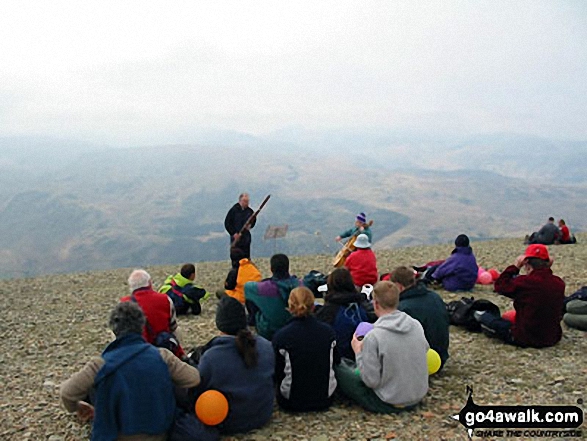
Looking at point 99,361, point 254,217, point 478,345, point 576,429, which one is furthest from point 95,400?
point 254,217

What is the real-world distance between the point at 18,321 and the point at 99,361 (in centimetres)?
1049

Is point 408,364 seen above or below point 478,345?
above

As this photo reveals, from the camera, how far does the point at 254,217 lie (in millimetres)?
15273

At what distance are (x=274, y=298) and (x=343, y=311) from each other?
179 cm

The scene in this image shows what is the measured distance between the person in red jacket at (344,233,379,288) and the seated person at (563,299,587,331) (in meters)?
4.34

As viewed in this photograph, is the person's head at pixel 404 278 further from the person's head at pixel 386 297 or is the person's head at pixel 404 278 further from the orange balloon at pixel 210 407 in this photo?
the orange balloon at pixel 210 407

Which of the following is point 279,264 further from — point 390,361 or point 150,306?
point 390,361

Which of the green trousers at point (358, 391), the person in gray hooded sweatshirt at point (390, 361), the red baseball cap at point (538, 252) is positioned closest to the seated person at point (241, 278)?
the green trousers at point (358, 391)

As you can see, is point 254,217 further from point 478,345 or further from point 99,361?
point 99,361

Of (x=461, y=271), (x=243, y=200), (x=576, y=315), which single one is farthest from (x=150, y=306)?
(x=461, y=271)

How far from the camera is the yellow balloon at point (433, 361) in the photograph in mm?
7754

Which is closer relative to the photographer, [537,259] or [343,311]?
[343,311]

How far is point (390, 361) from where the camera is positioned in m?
6.44

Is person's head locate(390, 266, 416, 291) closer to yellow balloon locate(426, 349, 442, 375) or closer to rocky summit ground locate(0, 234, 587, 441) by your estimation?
yellow balloon locate(426, 349, 442, 375)
